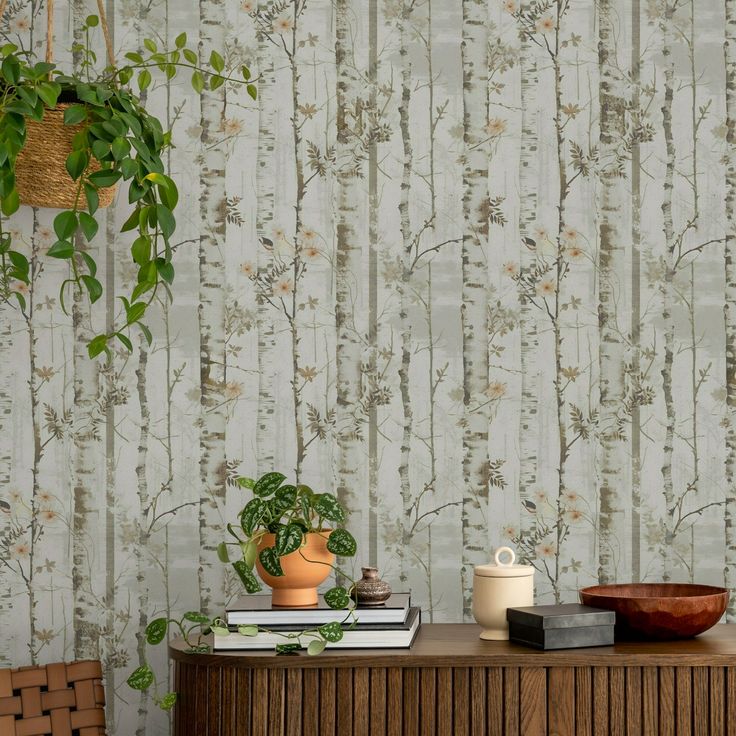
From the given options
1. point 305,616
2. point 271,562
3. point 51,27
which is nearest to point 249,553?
point 271,562

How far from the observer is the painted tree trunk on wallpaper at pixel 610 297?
1959 millimetres

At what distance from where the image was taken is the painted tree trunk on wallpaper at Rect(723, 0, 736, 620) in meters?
1.96

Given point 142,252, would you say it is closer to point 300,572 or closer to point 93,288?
point 93,288

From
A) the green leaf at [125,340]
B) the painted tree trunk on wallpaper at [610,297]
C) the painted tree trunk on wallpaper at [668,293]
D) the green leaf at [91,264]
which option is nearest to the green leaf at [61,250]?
the green leaf at [91,264]

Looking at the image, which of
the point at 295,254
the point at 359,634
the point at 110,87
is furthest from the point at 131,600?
the point at 110,87

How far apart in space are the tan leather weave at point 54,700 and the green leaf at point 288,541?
523mm

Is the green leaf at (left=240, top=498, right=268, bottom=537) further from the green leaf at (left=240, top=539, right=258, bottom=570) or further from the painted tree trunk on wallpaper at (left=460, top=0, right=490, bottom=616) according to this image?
the painted tree trunk on wallpaper at (left=460, top=0, right=490, bottom=616)

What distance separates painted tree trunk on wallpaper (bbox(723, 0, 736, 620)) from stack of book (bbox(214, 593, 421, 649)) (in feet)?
2.59

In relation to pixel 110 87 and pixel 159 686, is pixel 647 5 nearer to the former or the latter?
pixel 110 87

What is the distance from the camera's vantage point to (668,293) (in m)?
1.99

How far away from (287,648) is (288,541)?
18 cm

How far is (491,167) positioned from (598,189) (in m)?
0.24

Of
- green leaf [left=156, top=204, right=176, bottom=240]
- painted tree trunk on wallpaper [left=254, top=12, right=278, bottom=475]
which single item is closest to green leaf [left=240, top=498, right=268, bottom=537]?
painted tree trunk on wallpaper [left=254, top=12, right=278, bottom=475]

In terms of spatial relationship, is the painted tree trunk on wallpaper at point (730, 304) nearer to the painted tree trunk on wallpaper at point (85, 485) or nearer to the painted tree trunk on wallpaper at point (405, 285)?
the painted tree trunk on wallpaper at point (405, 285)
